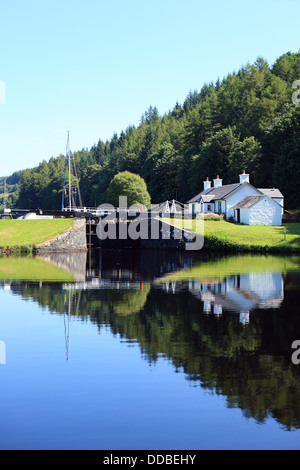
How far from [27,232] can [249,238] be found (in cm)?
2715

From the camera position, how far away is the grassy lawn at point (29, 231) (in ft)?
205

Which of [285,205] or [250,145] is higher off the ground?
[250,145]

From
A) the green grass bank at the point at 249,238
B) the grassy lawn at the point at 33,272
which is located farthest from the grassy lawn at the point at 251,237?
the grassy lawn at the point at 33,272

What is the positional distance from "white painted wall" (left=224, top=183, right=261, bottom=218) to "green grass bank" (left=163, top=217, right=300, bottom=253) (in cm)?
1120

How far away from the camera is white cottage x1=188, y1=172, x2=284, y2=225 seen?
71.5 meters

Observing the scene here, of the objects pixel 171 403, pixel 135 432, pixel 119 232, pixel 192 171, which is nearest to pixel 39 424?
pixel 135 432

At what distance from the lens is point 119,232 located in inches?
2879

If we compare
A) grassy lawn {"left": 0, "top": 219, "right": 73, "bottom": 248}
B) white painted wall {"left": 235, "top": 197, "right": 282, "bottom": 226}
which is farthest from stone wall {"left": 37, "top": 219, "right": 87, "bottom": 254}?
white painted wall {"left": 235, "top": 197, "right": 282, "bottom": 226}

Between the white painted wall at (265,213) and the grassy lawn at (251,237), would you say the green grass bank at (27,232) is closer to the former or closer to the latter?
the grassy lawn at (251,237)

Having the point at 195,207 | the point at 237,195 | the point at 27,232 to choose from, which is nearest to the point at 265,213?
the point at 237,195

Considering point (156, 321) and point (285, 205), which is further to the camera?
point (285, 205)

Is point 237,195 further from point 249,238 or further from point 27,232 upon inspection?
point 27,232
